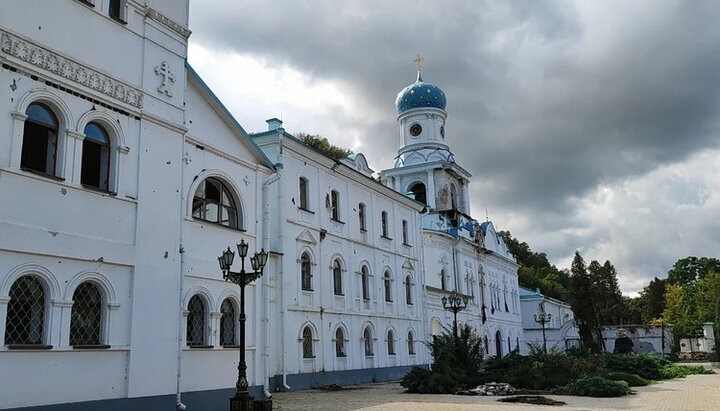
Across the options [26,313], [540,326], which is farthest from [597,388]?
[540,326]

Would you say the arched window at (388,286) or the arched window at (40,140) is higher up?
the arched window at (40,140)

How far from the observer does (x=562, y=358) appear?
24.0 metres

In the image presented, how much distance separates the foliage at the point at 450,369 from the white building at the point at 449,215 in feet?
49.0

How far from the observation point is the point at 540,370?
2306cm

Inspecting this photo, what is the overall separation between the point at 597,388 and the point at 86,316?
593 inches

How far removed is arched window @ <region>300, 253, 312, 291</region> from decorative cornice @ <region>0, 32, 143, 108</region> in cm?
1127

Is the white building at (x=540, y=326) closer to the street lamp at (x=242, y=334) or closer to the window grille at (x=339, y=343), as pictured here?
the window grille at (x=339, y=343)

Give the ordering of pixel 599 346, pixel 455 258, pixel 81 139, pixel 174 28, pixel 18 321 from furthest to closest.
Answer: pixel 599 346 < pixel 455 258 < pixel 174 28 < pixel 81 139 < pixel 18 321

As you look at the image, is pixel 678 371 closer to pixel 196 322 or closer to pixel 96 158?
pixel 196 322

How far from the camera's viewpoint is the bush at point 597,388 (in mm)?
19891

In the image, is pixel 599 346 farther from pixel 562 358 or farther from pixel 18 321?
pixel 18 321

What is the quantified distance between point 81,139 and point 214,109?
4.81 metres

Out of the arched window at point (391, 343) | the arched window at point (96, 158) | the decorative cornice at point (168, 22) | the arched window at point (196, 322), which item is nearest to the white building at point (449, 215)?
the arched window at point (391, 343)

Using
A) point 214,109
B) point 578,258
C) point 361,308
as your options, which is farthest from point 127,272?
point 578,258
